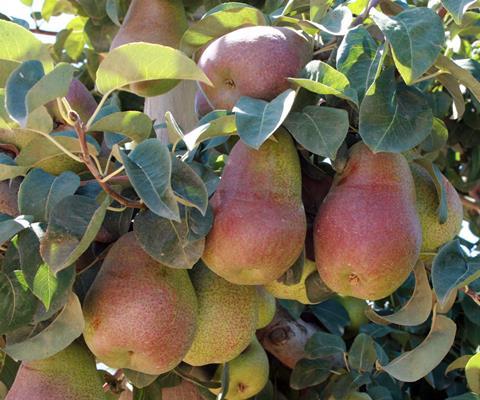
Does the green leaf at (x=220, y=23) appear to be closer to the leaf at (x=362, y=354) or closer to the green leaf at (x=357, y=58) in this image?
the green leaf at (x=357, y=58)

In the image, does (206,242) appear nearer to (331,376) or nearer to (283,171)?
(283,171)

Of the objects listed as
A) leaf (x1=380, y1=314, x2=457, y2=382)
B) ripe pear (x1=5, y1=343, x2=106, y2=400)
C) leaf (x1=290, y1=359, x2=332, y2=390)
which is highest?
ripe pear (x1=5, y1=343, x2=106, y2=400)

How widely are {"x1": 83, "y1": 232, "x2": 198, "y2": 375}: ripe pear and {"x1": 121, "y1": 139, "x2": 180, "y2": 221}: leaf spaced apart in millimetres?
133

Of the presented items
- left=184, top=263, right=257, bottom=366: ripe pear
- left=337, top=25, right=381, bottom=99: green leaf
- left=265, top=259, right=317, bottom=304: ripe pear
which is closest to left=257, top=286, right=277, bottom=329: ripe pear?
left=265, top=259, right=317, bottom=304: ripe pear

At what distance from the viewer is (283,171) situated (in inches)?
32.3

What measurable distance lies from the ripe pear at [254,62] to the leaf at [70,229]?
0.63ft

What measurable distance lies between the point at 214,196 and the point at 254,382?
0.47 meters

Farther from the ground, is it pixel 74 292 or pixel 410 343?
pixel 74 292

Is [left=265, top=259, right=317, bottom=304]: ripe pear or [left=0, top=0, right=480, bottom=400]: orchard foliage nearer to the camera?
[left=0, top=0, right=480, bottom=400]: orchard foliage

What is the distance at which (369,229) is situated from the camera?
2.55 feet

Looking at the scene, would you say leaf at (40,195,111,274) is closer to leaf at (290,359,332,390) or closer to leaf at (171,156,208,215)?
leaf at (171,156,208,215)

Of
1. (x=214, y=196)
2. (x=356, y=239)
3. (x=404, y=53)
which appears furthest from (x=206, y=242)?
(x=404, y=53)

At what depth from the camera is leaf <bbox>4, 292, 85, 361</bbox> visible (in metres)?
0.77

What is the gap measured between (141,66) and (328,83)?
19 cm
